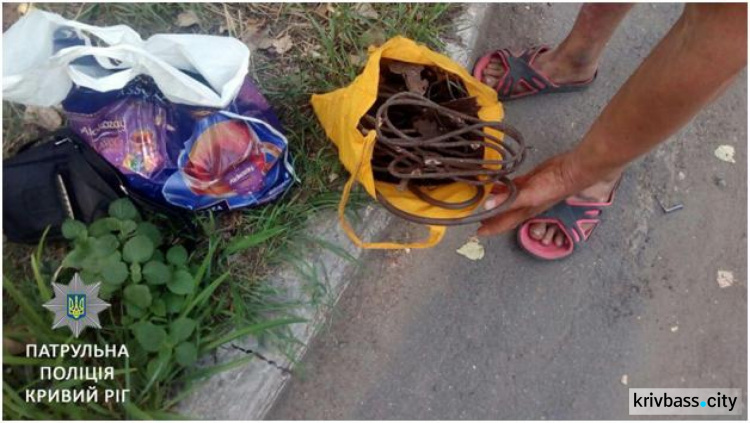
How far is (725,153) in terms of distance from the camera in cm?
220

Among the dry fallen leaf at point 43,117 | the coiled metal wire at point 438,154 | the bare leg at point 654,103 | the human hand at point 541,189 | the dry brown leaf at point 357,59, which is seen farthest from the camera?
the dry brown leaf at point 357,59

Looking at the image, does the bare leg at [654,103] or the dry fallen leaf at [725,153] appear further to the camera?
the dry fallen leaf at [725,153]

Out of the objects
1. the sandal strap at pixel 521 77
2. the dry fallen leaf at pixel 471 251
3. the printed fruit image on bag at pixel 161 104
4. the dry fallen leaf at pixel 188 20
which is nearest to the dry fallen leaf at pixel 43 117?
the printed fruit image on bag at pixel 161 104

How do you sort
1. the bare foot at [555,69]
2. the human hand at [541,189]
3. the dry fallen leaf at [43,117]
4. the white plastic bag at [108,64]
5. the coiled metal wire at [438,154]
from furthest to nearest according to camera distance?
the bare foot at [555,69]
the dry fallen leaf at [43,117]
the human hand at [541,189]
the coiled metal wire at [438,154]
the white plastic bag at [108,64]

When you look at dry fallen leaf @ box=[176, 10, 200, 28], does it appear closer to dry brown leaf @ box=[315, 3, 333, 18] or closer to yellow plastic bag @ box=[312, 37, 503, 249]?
dry brown leaf @ box=[315, 3, 333, 18]

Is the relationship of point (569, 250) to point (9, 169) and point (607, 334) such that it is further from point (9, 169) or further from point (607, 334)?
point (9, 169)

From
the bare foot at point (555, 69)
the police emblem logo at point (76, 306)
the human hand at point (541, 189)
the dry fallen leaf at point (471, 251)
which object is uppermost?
the bare foot at point (555, 69)

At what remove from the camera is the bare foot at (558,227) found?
2.00m

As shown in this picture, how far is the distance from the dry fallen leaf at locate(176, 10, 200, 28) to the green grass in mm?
13

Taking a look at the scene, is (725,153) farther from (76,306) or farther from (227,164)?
(76,306)

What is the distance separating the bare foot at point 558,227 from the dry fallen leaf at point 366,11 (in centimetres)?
84

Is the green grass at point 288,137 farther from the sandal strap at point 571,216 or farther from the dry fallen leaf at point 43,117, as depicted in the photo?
the sandal strap at point 571,216

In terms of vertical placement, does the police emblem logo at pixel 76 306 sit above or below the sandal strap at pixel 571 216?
above

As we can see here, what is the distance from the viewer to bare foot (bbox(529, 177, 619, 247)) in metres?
2.00
